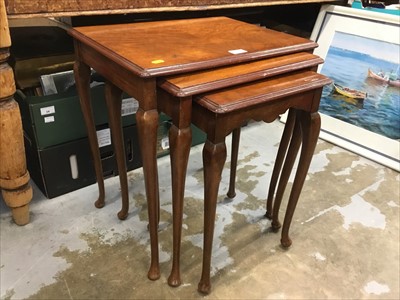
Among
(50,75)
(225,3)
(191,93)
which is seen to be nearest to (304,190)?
(225,3)

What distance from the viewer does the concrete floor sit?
102cm

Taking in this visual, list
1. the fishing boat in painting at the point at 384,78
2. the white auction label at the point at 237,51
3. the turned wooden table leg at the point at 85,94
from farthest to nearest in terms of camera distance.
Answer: the fishing boat in painting at the point at 384,78
the turned wooden table leg at the point at 85,94
the white auction label at the point at 237,51

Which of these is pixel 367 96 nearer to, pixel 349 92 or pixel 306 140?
pixel 349 92

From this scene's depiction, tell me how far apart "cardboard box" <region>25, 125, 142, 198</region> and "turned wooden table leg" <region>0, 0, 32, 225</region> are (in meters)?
0.12

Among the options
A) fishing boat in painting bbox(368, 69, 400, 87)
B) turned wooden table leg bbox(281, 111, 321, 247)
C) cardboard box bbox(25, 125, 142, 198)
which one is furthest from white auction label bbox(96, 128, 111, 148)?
fishing boat in painting bbox(368, 69, 400, 87)

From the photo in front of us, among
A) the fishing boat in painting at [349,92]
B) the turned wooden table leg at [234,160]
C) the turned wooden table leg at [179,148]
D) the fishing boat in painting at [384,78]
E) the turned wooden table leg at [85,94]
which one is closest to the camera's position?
the turned wooden table leg at [179,148]

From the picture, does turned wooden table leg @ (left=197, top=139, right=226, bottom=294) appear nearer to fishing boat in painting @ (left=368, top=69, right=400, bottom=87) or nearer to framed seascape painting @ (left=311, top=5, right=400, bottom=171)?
framed seascape painting @ (left=311, top=5, right=400, bottom=171)

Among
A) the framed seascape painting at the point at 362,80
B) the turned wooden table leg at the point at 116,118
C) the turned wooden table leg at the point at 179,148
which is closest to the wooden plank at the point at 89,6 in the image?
the turned wooden table leg at the point at 116,118

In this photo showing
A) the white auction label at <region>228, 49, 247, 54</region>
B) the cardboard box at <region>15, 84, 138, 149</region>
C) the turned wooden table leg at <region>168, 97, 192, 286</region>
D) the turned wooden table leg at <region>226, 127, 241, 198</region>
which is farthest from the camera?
the turned wooden table leg at <region>226, 127, 241, 198</region>

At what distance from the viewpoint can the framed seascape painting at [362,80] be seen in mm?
1636

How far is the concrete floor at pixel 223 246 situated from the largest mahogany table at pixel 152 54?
14 centimetres

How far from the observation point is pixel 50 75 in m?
1.23

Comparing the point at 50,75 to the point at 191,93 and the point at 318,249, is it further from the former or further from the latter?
the point at 318,249

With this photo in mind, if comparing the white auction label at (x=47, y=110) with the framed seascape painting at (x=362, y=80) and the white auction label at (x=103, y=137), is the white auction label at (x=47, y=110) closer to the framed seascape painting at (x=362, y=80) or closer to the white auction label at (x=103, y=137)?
the white auction label at (x=103, y=137)
